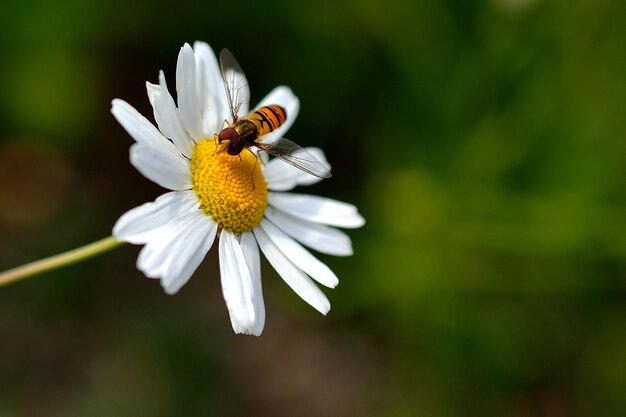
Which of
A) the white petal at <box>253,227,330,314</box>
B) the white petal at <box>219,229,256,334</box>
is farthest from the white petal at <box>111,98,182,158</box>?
the white petal at <box>253,227,330,314</box>

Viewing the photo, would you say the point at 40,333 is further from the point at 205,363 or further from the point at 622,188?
the point at 622,188

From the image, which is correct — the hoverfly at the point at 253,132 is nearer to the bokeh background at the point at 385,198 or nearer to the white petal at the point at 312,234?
the white petal at the point at 312,234

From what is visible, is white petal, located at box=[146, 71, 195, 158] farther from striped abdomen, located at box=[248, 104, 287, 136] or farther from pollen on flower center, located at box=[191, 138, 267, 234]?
striped abdomen, located at box=[248, 104, 287, 136]

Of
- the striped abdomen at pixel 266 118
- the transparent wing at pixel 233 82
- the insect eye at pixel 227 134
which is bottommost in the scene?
the insect eye at pixel 227 134

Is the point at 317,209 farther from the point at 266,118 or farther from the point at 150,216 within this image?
the point at 150,216

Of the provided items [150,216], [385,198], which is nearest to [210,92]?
[150,216]

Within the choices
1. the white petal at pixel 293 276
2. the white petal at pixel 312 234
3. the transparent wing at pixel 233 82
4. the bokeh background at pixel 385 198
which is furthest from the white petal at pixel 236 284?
the bokeh background at pixel 385 198
